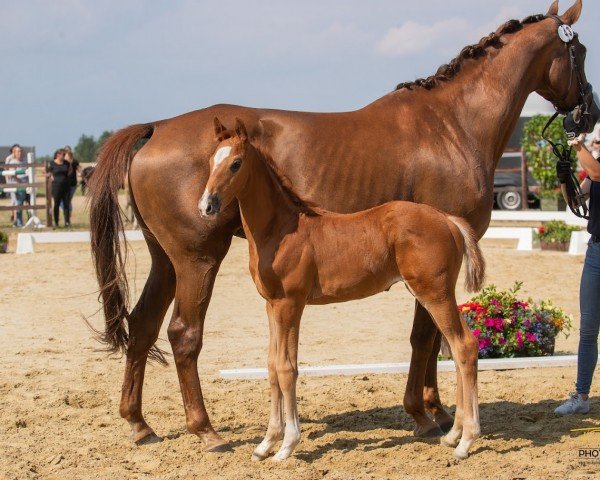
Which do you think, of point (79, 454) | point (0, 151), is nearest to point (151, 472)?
point (79, 454)

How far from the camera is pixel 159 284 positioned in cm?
561

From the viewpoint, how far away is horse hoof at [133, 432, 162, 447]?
535 cm

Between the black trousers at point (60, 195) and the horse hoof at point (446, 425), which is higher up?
the black trousers at point (60, 195)

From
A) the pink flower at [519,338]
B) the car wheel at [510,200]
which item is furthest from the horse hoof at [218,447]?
the car wheel at [510,200]

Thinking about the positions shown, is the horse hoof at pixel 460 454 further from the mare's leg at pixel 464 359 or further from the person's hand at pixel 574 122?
the person's hand at pixel 574 122

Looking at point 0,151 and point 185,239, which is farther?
point 0,151

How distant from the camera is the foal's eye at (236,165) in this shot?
4548 millimetres

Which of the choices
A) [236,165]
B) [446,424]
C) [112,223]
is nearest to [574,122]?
[446,424]

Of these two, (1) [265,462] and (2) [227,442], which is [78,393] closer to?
(2) [227,442]

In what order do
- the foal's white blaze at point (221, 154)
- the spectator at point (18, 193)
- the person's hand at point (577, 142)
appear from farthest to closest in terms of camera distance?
the spectator at point (18, 193), the person's hand at point (577, 142), the foal's white blaze at point (221, 154)

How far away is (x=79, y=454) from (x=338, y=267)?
190 centimetres

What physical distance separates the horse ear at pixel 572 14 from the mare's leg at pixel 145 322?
3087 mm

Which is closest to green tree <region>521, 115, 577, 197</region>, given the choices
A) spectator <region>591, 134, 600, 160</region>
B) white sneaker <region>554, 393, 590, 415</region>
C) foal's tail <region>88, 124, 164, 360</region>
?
spectator <region>591, 134, 600, 160</region>

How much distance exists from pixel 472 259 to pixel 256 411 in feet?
6.95
